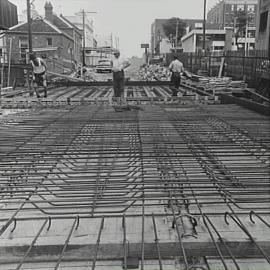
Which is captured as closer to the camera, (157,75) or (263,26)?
(263,26)

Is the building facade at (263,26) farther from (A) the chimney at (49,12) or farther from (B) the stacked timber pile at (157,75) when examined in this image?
(A) the chimney at (49,12)

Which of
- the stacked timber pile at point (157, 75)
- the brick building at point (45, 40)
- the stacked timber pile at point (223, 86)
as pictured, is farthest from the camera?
the brick building at point (45, 40)

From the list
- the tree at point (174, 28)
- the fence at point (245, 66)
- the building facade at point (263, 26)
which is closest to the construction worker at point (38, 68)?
the fence at point (245, 66)

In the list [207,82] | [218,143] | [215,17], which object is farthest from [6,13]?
[215,17]

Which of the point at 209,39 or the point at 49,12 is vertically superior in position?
the point at 49,12

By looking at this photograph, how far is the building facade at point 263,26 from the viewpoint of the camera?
17500 mm

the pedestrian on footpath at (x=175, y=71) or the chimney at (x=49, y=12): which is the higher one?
the chimney at (x=49, y=12)

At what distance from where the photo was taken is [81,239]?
3.22 metres

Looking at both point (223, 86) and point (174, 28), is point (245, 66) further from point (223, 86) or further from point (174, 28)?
point (174, 28)

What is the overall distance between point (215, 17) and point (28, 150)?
110901 millimetres

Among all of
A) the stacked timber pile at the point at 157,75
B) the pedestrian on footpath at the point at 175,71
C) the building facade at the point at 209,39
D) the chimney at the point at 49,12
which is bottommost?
the stacked timber pile at the point at 157,75

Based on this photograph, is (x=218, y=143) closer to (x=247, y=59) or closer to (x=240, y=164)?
(x=240, y=164)

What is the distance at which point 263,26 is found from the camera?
1819 centimetres

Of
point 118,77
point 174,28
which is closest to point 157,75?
point 118,77
